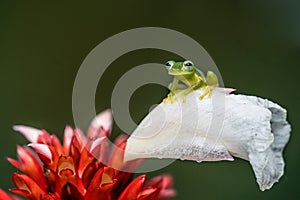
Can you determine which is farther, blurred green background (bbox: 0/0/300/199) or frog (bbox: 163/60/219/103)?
blurred green background (bbox: 0/0/300/199)

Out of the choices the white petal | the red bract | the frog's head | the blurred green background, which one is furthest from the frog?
the blurred green background

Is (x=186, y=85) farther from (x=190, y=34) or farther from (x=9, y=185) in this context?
(x=190, y=34)

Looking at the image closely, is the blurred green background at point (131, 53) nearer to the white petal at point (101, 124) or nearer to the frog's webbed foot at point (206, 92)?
the white petal at point (101, 124)

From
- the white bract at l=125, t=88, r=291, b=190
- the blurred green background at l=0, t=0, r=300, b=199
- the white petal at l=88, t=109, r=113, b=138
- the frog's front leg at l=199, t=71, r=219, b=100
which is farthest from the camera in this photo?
the blurred green background at l=0, t=0, r=300, b=199

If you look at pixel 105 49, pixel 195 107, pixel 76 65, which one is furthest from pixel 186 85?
pixel 76 65

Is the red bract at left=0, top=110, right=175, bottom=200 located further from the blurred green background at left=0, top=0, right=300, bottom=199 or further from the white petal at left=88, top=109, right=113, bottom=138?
the blurred green background at left=0, top=0, right=300, bottom=199

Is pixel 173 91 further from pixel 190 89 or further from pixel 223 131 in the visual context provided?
pixel 223 131

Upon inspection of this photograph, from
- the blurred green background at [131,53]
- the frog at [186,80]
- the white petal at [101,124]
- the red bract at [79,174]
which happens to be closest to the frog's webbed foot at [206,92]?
the frog at [186,80]
